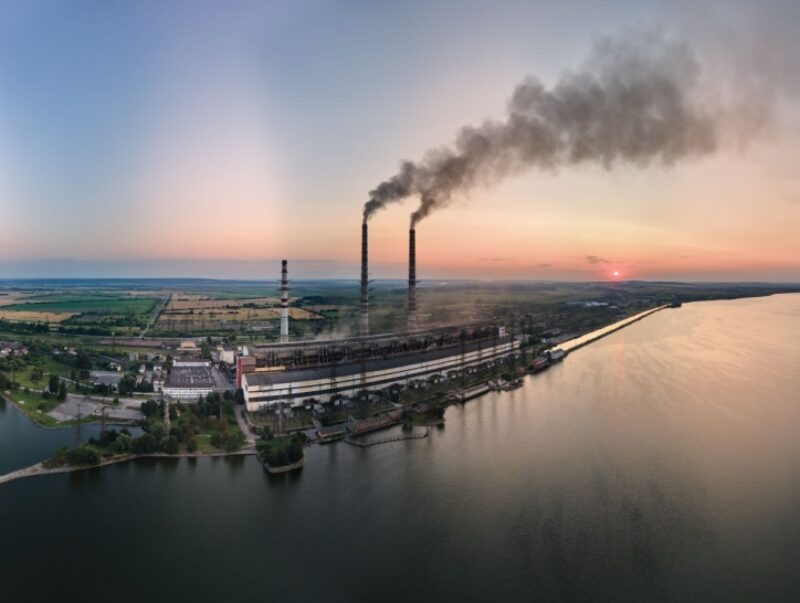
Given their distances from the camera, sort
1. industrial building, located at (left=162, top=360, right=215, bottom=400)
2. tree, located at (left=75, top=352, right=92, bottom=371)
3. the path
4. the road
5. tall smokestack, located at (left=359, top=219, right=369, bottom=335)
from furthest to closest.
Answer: the path → tall smokestack, located at (left=359, top=219, right=369, bottom=335) → tree, located at (left=75, top=352, right=92, bottom=371) → industrial building, located at (left=162, top=360, right=215, bottom=400) → the road

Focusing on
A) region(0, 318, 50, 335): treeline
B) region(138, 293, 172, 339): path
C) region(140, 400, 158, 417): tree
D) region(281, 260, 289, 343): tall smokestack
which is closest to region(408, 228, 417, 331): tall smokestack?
region(281, 260, 289, 343): tall smokestack

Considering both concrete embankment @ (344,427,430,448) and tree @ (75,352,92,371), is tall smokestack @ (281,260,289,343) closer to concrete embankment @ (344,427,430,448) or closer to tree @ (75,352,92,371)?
tree @ (75,352,92,371)

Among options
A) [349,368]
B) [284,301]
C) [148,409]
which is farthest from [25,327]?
[349,368]

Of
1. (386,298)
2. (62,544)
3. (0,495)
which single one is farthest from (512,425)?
(386,298)

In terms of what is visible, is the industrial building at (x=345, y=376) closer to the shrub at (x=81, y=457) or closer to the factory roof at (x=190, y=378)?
the factory roof at (x=190, y=378)

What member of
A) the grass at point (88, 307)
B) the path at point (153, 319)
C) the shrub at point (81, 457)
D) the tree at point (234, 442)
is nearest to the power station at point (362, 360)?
the tree at point (234, 442)

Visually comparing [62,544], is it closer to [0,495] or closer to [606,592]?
[0,495]
